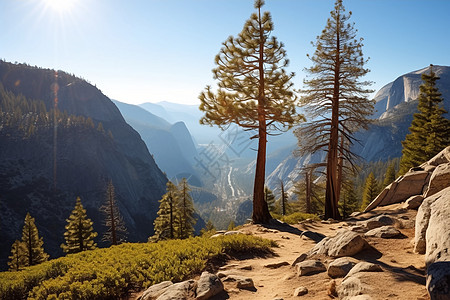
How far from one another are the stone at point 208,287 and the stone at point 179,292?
164 millimetres

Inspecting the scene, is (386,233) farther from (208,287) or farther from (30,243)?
(30,243)

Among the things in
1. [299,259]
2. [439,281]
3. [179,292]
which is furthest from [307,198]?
[439,281]

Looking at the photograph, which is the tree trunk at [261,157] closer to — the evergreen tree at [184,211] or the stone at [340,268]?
the stone at [340,268]

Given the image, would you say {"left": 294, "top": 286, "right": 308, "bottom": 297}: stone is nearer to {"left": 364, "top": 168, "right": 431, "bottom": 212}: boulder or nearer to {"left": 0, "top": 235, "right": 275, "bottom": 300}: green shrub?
{"left": 0, "top": 235, "right": 275, "bottom": 300}: green shrub

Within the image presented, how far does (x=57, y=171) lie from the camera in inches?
4759

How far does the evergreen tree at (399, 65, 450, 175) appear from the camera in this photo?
2522cm

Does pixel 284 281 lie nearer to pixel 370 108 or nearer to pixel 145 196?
pixel 370 108

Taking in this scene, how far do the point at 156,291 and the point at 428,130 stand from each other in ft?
101

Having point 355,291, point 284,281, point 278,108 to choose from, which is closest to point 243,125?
point 278,108

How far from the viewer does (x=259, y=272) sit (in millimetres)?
6410

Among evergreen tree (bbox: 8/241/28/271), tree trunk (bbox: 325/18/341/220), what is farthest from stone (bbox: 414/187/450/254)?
evergreen tree (bbox: 8/241/28/271)

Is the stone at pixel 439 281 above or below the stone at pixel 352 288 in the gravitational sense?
above

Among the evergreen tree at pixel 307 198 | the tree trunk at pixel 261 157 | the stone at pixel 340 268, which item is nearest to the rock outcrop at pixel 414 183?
the tree trunk at pixel 261 157

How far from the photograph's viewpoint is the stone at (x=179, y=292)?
15.5 ft
